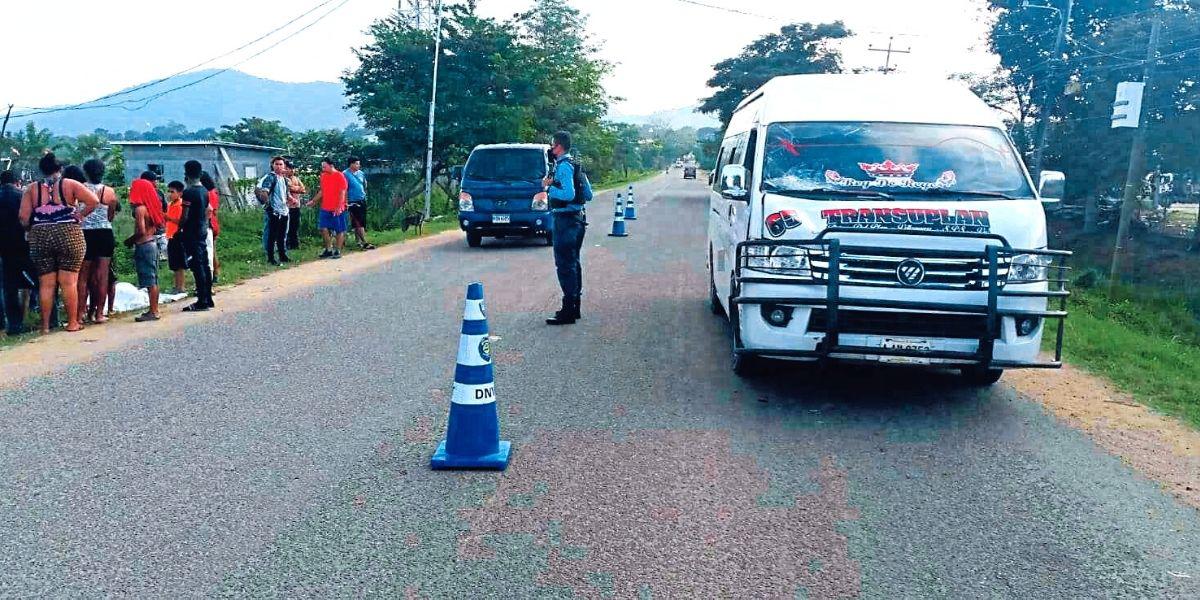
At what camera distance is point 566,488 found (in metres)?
4.68

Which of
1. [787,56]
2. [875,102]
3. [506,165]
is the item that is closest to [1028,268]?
[875,102]

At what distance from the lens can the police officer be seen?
9164 mm

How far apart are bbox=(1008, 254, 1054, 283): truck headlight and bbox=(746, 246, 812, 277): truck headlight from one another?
1.30 metres

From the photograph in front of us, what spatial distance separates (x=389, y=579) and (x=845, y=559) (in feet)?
6.12

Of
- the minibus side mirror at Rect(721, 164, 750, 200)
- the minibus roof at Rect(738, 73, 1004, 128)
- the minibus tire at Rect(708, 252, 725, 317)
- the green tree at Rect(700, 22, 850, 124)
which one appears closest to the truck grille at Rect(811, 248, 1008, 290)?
the minibus side mirror at Rect(721, 164, 750, 200)

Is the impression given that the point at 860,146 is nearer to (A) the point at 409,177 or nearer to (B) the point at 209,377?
(B) the point at 209,377

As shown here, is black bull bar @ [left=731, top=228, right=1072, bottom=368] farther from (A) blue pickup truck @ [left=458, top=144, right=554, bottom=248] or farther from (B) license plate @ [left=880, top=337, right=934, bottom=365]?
(A) blue pickup truck @ [left=458, top=144, right=554, bottom=248]

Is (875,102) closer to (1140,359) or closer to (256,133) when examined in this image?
(1140,359)

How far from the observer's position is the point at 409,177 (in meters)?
32.2

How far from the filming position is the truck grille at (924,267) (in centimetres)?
588

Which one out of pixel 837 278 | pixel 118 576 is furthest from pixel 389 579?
pixel 837 278

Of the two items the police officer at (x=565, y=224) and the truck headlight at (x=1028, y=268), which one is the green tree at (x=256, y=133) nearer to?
the police officer at (x=565, y=224)

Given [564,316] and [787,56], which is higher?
[787,56]

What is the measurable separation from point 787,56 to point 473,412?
1662 inches
